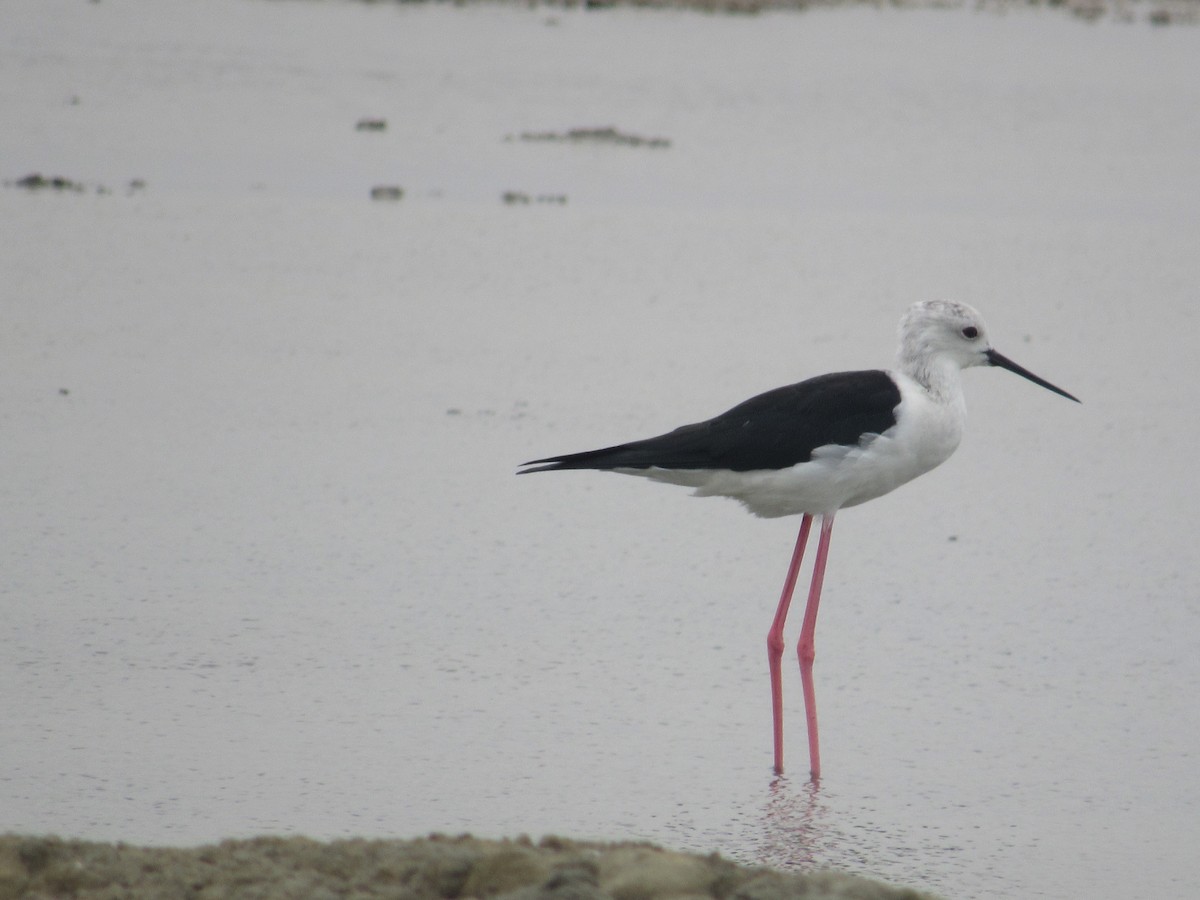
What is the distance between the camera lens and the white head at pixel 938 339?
555cm

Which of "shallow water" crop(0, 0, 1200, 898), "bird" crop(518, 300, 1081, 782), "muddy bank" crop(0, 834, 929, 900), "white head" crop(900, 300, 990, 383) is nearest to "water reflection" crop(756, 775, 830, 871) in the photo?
"shallow water" crop(0, 0, 1200, 898)

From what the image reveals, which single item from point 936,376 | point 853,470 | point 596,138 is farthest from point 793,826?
point 596,138

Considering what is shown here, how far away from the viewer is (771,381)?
8.39 metres

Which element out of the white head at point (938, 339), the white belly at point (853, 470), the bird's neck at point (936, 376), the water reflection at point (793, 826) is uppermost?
the white head at point (938, 339)

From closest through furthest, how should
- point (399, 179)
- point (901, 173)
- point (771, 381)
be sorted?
point (771, 381) < point (399, 179) < point (901, 173)

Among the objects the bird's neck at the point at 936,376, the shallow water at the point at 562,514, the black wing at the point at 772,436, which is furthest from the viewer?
the bird's neck at the point at 936,376

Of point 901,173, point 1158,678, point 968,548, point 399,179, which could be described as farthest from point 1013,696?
point 901,173

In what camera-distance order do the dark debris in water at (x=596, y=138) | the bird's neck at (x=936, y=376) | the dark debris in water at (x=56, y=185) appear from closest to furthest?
the bird's neck at (x=936, y=376) < the dark debris in water at (x=56, y=185) < the dark debris in water at (x=596, y=138)

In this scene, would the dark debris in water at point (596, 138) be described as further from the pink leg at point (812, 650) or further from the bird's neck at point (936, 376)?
the pink leg at point (812, 650)

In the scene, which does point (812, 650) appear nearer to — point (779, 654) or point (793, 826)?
point (779, 654)

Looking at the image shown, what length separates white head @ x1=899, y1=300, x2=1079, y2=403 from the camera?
5551 mm

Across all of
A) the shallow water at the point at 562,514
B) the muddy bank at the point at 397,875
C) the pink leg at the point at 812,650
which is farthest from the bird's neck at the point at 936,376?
the muddy bank at the point at 397,875

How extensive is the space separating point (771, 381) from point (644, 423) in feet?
2.98

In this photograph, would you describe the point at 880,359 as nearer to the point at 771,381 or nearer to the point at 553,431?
the point at 771,381
